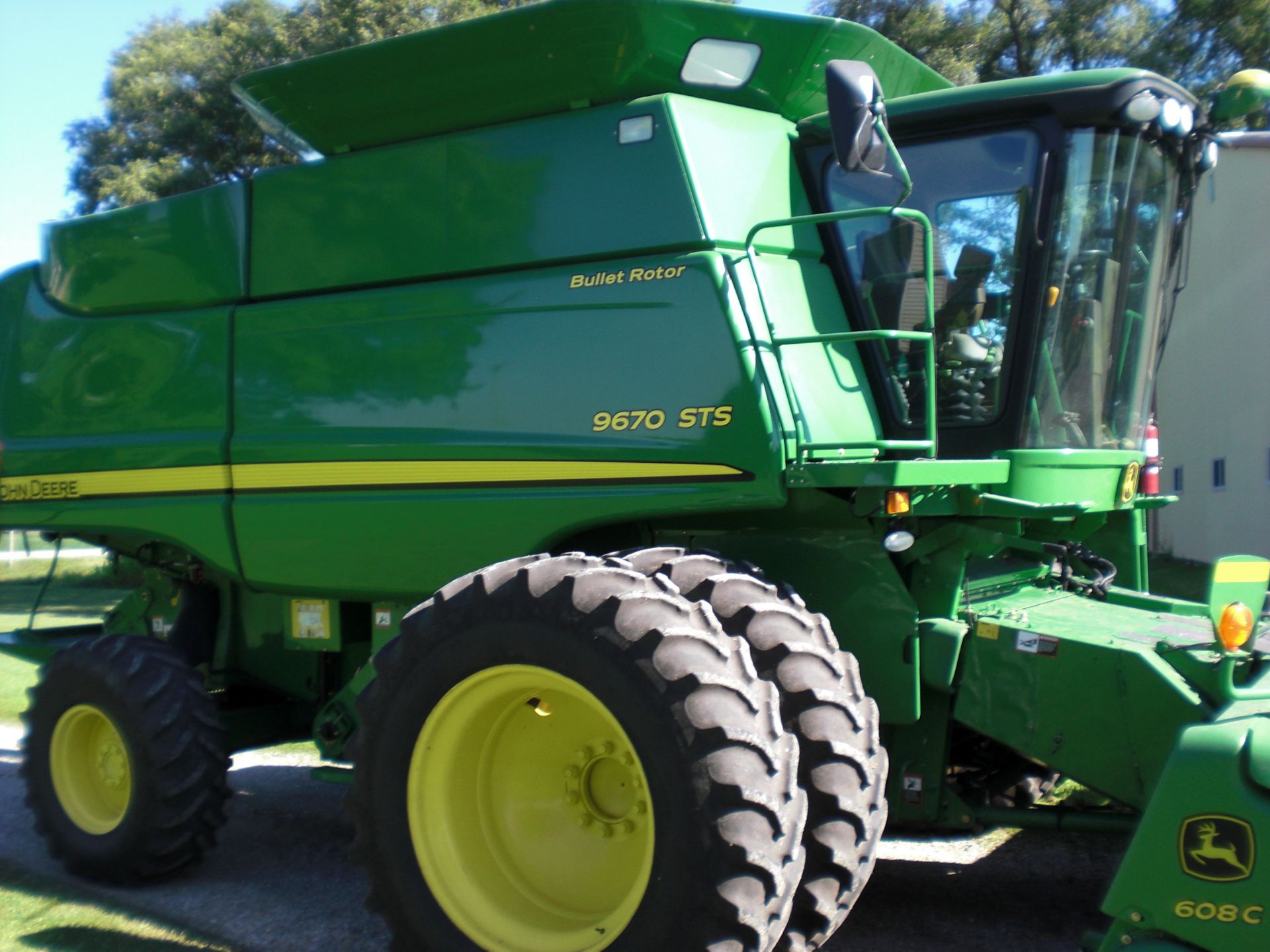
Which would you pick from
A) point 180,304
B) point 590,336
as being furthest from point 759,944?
point 180,304

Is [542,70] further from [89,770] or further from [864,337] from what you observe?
[89,770]

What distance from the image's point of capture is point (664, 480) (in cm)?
417

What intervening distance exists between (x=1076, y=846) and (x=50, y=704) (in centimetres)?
461

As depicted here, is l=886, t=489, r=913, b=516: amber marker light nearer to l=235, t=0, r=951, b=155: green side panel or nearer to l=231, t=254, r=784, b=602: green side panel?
l=231, t=254, r=784, b=602: green side panel

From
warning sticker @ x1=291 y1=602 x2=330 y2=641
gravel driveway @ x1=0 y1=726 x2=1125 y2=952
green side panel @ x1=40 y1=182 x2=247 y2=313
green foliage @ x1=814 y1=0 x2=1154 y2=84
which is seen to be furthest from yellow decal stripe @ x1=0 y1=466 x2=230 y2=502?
green foliage @ x1=814 y1=0 x2=1154 y2=84

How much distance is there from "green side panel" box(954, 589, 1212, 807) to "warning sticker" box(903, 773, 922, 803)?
31cm

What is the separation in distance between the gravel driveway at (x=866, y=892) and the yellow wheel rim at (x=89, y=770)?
11.8 inches

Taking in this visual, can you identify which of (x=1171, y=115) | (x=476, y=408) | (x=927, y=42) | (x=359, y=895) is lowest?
(x=359, y=895)

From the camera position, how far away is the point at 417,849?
152 inches

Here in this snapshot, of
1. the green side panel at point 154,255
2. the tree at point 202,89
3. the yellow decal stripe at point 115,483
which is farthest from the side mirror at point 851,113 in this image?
the tree at point 202,89

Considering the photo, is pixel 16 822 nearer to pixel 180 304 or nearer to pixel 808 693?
pixel 180 304

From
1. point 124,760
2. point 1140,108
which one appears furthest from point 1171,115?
point 124,760

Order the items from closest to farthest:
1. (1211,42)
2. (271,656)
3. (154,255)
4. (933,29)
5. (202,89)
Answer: (154,255), (271,656), (933,29), (1211,42), (202,89)

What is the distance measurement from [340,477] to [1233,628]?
3.27 metres
